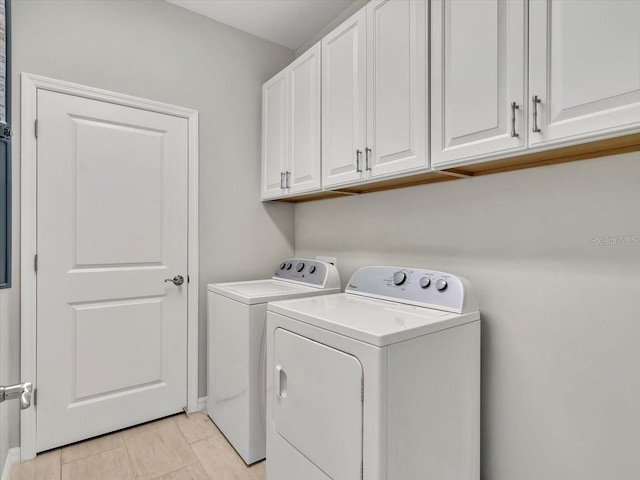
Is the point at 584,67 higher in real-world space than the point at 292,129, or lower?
lower

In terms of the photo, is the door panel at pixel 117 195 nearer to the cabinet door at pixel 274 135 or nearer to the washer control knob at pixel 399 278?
the cabinet door at pixel 274 135

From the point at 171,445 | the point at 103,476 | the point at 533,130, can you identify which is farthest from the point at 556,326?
the point at 103,476

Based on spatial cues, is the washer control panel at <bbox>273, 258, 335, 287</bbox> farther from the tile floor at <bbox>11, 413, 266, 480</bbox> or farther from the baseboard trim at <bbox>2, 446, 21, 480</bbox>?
the baseboard trim at <bbox>2, 446, 21, 480</bbox>

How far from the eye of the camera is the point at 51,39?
1934 mm

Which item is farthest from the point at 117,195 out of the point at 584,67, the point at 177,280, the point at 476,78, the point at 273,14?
the point at 584,67

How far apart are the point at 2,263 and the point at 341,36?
175 centimetres

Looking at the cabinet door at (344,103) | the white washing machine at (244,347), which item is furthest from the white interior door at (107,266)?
the cabinet door at (344,103)

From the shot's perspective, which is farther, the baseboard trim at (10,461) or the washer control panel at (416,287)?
the baseboard trim at (10,461)

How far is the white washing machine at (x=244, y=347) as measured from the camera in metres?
1.88

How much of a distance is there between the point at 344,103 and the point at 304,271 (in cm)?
108

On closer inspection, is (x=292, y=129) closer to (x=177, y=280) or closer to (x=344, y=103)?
(x=344, y=103)

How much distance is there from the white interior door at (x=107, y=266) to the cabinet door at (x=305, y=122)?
74 centimetres

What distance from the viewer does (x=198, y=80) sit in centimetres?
241

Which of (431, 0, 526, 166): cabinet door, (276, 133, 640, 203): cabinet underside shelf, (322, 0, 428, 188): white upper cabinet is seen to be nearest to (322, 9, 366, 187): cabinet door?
(322, 0, 428, 188): white upper cabinet
